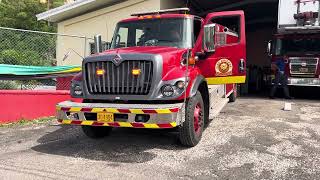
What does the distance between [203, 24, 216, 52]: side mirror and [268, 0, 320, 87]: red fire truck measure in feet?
24.8

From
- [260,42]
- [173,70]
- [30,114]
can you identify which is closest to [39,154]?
[173,70]

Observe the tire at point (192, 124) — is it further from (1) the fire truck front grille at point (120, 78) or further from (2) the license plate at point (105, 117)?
(2) the license plate at point (105, 117)

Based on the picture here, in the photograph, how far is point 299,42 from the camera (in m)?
15.4

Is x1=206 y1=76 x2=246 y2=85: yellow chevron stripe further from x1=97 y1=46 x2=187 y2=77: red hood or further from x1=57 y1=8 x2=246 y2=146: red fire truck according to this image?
x1=97 y1=46 x2=187 y2=77: red hood

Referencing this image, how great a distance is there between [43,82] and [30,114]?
1651 millimetres

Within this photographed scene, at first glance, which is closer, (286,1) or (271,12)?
(286,1)

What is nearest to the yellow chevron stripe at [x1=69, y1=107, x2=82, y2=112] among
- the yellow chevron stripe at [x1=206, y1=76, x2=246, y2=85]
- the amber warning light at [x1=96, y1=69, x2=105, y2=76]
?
the amber warning light at [x1=96, y1=69, x2=105, y2=76]

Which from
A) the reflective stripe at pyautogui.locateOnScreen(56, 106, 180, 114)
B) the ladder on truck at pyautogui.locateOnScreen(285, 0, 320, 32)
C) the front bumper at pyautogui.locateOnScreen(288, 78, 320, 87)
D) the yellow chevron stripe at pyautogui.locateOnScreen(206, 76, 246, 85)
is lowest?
the reflective stripe at pyautogui.locateOnScreen(56, 106, 180, 114)

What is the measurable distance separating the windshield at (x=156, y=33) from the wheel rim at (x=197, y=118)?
1.21 meters

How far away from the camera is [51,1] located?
50.4 metres

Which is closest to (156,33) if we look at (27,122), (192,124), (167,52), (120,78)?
(167,52)

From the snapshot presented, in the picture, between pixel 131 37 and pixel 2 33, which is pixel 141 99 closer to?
pixel 131 37

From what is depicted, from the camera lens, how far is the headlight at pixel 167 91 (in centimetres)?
632

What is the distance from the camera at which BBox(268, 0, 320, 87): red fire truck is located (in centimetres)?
1361
